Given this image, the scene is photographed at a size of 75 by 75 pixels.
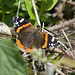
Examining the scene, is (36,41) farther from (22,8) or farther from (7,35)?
(22,8)

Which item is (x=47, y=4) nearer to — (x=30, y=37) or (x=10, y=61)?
(x=30, y=37)

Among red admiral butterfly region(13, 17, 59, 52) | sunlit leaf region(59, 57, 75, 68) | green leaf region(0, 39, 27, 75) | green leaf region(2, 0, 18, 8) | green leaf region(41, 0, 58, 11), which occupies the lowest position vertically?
sunlit leaf region(59, 57, 75, 68)

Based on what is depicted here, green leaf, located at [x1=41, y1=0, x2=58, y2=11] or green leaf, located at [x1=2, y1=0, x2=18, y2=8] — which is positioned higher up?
green leaf, located at [x1=2, y1=0, x2=18, y2=8]

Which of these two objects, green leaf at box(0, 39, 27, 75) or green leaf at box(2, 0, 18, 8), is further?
green leaf at box(2, 0, 18, 8)

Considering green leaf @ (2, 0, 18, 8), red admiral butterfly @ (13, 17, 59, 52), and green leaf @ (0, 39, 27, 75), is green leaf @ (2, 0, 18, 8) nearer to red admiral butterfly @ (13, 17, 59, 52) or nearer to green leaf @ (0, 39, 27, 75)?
red admiral butterfly @ (13, 17, 59, 52)

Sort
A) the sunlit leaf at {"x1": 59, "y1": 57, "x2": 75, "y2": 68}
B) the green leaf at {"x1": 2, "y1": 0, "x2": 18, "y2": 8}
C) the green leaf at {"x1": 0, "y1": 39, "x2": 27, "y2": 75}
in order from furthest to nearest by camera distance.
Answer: the green leaf at {"x1": 2, "y1": 0, "x2": 18, "y2": 8} < the sunlit leaf at {"x1": 59, "y1": 57, "x2": 75, "y2": 68} < the green leaf at {"x1": 0, "y1": 39, "x2": 27, "y2": 75}

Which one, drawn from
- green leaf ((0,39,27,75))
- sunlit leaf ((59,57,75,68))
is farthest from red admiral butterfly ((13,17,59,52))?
green leaf ((0,39,27,75))

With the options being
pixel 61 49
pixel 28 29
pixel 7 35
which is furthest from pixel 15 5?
pixel 61 49

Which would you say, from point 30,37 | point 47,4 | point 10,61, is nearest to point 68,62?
point 30,37
